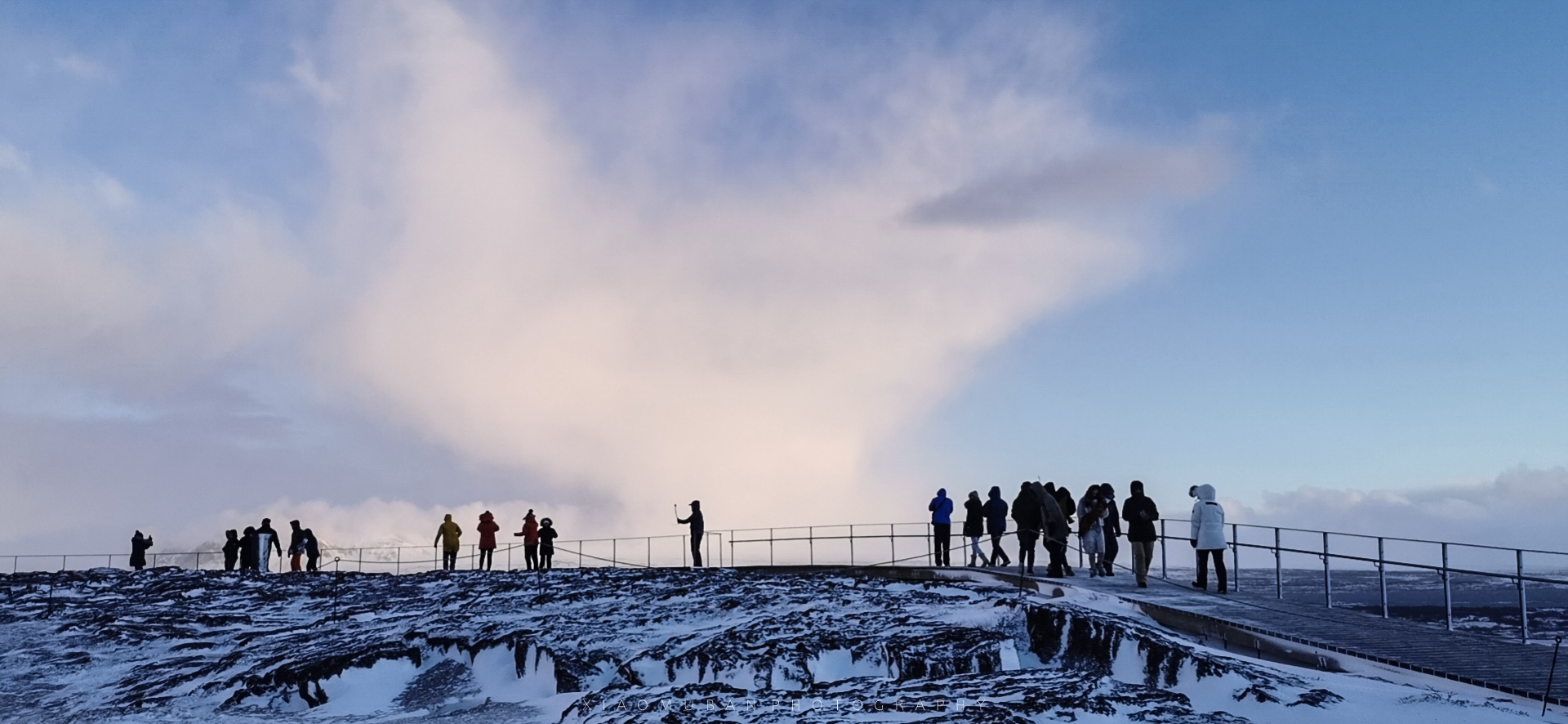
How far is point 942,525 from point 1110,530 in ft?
14.6

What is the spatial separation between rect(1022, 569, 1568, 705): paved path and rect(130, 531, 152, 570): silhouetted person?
2968 cm

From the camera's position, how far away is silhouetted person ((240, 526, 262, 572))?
32031 mm

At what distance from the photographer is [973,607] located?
1554 centimetres

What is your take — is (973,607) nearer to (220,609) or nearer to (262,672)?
(262,672)

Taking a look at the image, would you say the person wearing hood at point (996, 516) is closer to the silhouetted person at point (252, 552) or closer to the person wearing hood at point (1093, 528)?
the person wearing hood at point (1093, 528)

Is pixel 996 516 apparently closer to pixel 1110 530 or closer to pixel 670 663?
pixel 1110 530

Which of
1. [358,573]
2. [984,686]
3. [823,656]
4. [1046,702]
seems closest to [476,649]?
[823,656]

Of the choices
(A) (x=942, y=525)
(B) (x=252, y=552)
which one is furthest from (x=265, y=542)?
(A) (x=942, y=525)

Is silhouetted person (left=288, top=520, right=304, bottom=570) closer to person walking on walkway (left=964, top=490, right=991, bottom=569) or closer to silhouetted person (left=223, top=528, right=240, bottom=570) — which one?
silhouetted person (left=223, top=528, right=240, bottom=570)

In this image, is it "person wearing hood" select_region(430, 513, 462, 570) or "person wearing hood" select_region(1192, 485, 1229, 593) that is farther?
"person wearing hood" select_region(430, 513, 462, 570)

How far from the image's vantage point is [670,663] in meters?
14.3

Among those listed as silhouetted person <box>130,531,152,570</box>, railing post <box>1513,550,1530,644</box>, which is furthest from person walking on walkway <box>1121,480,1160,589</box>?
silhouetted person <box>130,531,152,570</box>

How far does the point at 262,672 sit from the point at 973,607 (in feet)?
30.3

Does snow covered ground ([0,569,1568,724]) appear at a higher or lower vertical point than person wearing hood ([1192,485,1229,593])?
lower
